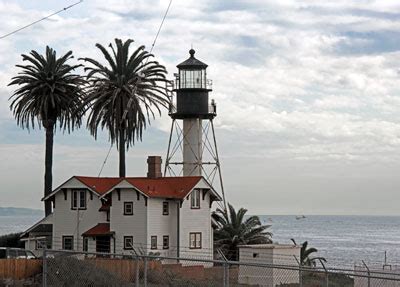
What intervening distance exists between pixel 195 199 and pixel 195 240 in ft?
8.59

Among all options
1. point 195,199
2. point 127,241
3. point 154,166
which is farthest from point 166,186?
point 127,241

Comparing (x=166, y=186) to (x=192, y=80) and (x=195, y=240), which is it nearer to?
(x=195, y=240)

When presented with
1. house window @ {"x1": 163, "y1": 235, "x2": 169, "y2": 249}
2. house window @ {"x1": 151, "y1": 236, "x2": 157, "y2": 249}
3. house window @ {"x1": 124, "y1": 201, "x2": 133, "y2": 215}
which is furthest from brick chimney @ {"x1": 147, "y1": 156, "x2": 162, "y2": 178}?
house window @ {"x1": 151, "y1": 236, "x2": 157, "y2": 249}

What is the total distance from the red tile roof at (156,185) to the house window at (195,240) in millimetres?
2912

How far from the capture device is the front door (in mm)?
56781

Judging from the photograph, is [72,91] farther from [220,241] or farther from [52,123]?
[220,241]

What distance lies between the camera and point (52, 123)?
2645 inches

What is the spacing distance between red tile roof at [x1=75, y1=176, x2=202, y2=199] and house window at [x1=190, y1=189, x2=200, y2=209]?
2.47 ft

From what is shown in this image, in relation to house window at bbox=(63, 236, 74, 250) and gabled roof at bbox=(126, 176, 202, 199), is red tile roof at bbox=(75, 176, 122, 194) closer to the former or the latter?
gabled roof at bbox=(126, 176, 202, 199)

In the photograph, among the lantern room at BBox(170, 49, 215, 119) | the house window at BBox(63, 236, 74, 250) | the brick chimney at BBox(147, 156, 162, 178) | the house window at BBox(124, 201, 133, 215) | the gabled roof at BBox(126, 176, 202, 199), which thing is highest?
the lantern room at BBox(170, 49, 215, 119)

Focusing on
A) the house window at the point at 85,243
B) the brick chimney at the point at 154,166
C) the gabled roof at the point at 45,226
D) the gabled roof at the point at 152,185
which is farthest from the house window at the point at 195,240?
the gabled roof at the point at 45,226

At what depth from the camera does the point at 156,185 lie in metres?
57.1

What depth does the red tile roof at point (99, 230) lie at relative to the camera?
2228 inches

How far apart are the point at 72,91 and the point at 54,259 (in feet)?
119
